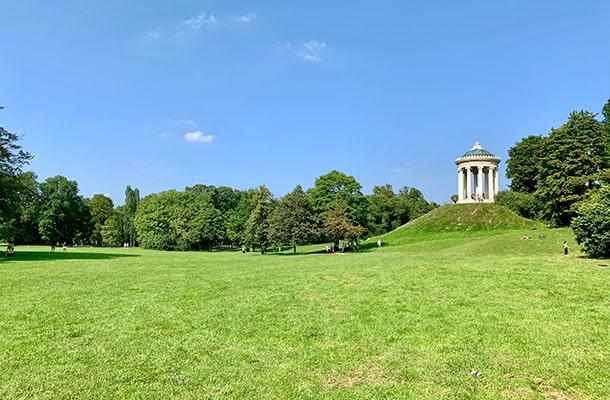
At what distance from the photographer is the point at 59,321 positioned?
1059 cm

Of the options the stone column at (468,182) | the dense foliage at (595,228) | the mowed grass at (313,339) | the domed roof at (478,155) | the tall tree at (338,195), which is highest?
the domed roof at (478,155)

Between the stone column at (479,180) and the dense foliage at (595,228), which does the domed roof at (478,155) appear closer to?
the stone column at (479,180)

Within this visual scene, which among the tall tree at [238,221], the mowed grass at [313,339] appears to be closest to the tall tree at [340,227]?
the mowed grass at [313,339]

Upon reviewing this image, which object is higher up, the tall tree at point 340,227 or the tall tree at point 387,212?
the tall tree at point 387,212

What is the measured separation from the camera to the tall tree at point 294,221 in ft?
159

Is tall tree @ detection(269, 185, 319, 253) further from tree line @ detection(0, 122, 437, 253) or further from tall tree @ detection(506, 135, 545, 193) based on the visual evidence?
tall tree @ detection(506, 135, 545, 193)

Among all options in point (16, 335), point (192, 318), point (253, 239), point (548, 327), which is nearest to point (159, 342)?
point (192, 318)

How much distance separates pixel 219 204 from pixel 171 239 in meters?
23.2

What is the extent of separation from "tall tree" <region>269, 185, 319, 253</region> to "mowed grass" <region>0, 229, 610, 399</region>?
103 ft

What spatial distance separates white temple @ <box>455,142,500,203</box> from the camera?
7262cm

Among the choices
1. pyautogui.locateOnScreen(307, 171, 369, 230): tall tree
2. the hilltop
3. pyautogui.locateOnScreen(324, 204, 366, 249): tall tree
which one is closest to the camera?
pyautogui.locateOnScreen(324, 204, 366, 249): tall tree

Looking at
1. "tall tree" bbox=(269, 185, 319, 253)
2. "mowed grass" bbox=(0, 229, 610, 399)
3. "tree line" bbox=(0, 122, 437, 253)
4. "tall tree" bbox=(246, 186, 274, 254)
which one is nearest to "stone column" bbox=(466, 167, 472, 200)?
"tree line" bbox=(0, 122, 437, 253)

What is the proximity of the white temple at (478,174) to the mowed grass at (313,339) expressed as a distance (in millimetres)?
59636

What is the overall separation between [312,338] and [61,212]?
9339cm
